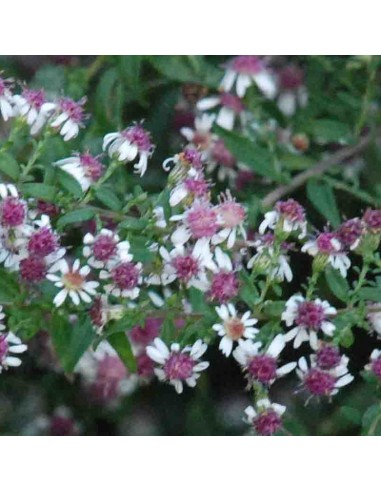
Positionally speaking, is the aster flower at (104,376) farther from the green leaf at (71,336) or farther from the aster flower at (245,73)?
the aster flower at (245,73)

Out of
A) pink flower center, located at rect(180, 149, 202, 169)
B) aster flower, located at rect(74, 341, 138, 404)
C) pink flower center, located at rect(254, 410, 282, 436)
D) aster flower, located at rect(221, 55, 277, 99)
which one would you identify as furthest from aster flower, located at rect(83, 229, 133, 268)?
aster flower, located at rect(221, 55, 277, 99)

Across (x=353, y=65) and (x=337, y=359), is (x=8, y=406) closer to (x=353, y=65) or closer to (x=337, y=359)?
(x=337, y=359)

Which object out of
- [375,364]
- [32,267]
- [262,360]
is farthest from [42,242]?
[375,364]

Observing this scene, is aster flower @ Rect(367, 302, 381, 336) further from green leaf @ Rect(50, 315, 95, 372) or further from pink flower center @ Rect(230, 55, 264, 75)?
pink flower center @ Rect(230, 55, 264, 75)

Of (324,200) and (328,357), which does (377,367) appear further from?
(324,200)

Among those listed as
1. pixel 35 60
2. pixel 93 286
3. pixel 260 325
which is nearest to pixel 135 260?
pixel 93 286

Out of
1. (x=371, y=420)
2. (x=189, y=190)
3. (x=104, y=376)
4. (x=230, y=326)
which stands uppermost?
(x=189, y=190)

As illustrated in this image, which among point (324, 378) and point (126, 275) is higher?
point (126, 275)
